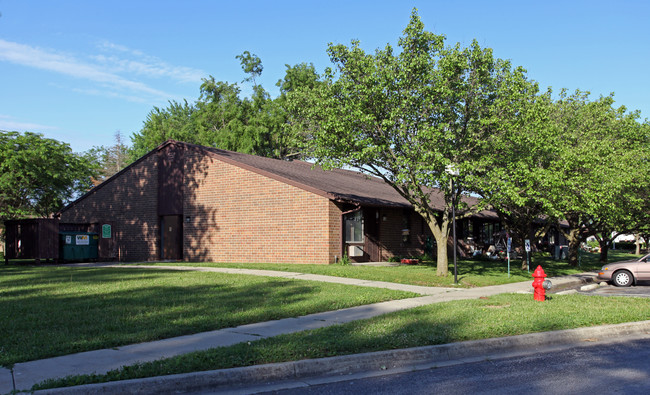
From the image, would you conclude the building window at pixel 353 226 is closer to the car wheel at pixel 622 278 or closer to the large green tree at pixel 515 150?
the large green tree at pixel 515 150

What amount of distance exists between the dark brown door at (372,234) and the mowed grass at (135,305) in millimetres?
9936

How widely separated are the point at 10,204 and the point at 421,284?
3009 cm

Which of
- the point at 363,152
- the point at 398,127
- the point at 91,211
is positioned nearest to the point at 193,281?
the point at 363,152

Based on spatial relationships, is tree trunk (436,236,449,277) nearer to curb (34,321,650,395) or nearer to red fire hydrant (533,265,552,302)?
red fire hydrant (533,265,552,302)

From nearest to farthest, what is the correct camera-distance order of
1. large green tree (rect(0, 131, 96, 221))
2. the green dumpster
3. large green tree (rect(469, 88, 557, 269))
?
1. large green tree (rect(469, 88, 557, 269))
2. the green dumpster
3. large green tree (rect(0, 131, 96, 221))

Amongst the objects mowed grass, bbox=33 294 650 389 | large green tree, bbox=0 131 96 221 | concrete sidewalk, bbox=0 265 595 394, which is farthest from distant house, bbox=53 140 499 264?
mowed grass, bbox=33 294 650 389

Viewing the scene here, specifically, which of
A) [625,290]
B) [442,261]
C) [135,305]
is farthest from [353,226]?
[135,305]

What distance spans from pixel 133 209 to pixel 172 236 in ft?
9.19

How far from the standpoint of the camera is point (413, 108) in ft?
56.1

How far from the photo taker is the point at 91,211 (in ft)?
99.3

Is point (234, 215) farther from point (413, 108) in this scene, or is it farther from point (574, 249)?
point (574, 249)

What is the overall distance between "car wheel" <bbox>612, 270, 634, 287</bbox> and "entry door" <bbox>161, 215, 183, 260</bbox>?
19.2 metres

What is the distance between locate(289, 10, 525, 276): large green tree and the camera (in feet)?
54.2

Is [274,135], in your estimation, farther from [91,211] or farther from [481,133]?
[481,133]
